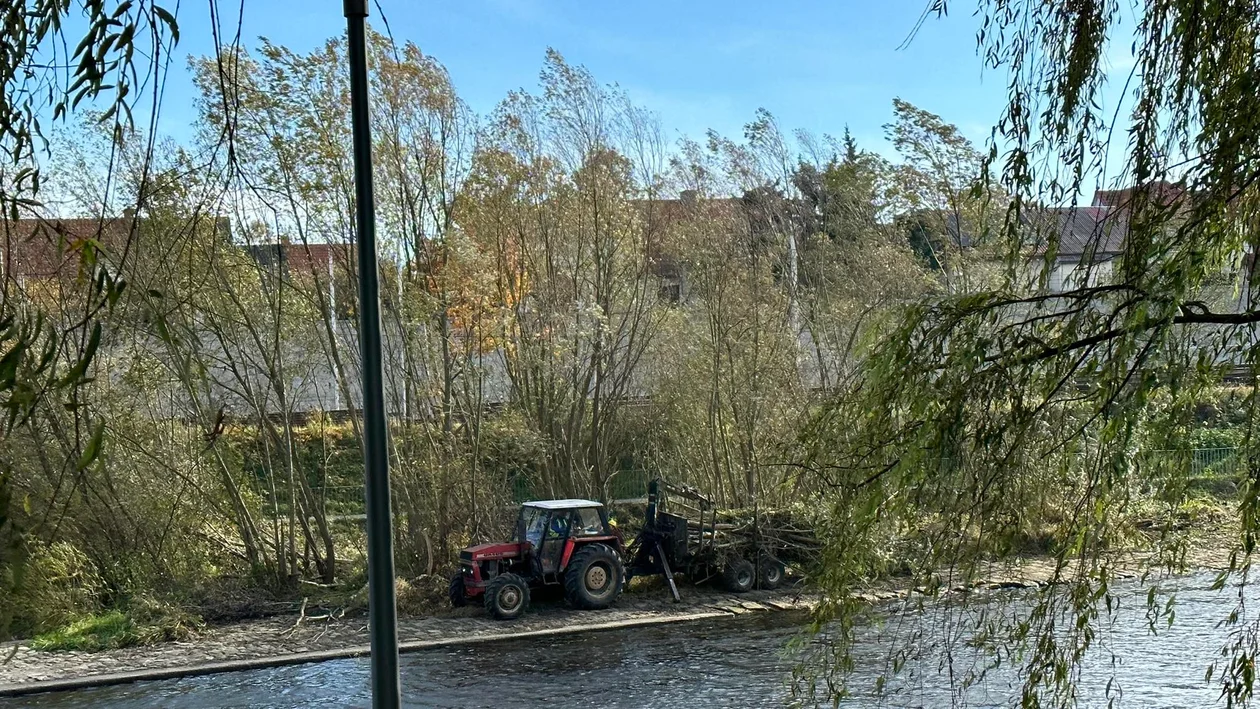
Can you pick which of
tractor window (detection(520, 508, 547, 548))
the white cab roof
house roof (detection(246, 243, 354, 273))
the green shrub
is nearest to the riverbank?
the green shrub

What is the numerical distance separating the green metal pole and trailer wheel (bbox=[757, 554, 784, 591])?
39.7 feet

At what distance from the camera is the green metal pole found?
3945 millimetres

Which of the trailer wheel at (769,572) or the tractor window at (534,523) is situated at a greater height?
the tractor window at (534,523)

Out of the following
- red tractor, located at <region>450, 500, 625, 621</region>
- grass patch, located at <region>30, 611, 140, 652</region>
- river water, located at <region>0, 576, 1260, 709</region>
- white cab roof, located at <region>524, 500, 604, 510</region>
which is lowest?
river water, located at <region>0, 576, 1260, 709</region>

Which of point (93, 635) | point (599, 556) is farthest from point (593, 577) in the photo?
point (93, 635)

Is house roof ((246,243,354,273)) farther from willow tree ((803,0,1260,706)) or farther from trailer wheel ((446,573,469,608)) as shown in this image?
willow tree ((803,0,1260,706))

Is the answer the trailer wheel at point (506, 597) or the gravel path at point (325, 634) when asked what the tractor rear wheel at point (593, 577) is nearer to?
the gravel path at point (325, 634)

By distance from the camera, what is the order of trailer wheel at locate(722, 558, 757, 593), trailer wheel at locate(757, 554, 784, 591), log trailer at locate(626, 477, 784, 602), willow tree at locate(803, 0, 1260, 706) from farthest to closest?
trailer wheel at locate(757, 554, 784, 591)
trailer wheel at locate(722, 558, 757, 593)
log trailer at locate(626, 477, 784, 602)
willow tree at locate(803, 0, 1260, 706)

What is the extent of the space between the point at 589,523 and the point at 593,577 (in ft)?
2.30

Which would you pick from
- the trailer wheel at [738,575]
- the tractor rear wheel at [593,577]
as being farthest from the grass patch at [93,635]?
the trailer wheel at [738,575]

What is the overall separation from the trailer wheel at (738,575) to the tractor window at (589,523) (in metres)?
2.22

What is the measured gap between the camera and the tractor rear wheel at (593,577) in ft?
46.2

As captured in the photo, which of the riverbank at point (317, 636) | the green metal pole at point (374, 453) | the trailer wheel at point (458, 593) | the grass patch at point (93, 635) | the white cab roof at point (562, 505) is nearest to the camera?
the green metal pole at point (374, 453)

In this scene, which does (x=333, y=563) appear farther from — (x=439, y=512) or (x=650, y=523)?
(x=650, y=523)
